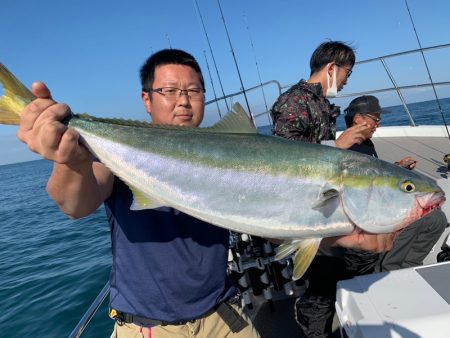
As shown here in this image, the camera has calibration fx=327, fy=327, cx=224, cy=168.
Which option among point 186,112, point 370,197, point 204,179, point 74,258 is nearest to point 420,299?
point 370,197

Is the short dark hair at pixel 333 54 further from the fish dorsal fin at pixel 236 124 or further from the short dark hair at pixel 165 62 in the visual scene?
the fish dorsal fin at pixel 236 124

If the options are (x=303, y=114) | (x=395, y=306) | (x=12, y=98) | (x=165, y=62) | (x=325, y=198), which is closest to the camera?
(x=12, y=98)

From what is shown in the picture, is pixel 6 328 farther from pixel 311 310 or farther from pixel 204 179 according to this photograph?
pixel 204 179

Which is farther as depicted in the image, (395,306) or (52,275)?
(52,275)

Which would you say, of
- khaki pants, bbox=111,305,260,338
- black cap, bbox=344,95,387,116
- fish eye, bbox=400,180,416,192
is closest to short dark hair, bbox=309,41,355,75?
Result: black cap, bbox=344,95,387,116

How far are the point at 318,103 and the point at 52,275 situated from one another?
8958 mm

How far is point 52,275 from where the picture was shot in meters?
9.24

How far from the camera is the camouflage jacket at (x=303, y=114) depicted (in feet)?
11.3

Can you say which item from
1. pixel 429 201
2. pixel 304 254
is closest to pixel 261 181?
pixel 304 254

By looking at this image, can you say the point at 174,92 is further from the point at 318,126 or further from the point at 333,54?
the point at 333,54

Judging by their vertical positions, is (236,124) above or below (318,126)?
above

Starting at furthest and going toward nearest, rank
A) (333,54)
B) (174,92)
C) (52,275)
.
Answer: (52,275) → (333,54) → (174,92)

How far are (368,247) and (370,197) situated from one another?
1.39ft

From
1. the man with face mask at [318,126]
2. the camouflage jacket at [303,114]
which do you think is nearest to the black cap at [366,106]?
the man with face mask at [318,126]
